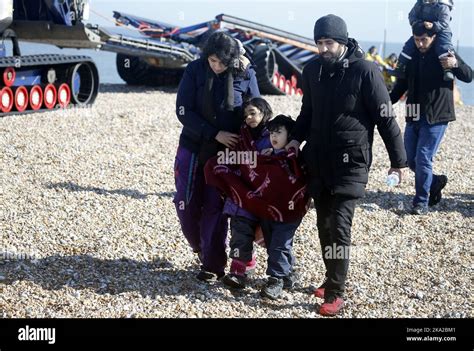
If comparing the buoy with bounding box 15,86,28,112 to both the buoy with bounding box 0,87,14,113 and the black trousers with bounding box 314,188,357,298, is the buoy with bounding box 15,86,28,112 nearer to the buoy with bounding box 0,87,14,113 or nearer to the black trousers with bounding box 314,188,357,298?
the buoy with bounding box 0,87,14,113

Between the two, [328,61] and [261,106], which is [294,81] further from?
[328,61]

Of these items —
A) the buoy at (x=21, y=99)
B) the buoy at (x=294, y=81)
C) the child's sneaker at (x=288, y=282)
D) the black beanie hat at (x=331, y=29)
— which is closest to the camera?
the black beanie hat at (x=331, y=29)

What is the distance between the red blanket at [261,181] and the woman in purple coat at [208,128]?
0.12 meters

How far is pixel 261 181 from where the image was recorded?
214 inches

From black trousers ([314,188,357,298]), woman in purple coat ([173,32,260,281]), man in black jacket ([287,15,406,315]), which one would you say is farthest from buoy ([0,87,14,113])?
black trousers ([314,188,357,298])

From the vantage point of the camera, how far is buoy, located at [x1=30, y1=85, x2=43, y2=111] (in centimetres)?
1271

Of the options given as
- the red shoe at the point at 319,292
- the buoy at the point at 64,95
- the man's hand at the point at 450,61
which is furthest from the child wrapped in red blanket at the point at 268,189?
the buoy at the point at 64,95

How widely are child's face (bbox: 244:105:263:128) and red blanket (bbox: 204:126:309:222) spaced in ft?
0.31

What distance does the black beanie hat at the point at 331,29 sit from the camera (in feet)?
16.4

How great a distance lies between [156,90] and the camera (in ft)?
57.7

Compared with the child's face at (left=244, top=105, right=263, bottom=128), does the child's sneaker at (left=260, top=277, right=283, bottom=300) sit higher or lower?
lower

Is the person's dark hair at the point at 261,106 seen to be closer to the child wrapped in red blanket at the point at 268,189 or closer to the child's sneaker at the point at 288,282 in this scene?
the child wrapped in red blanket at the point at 268,189

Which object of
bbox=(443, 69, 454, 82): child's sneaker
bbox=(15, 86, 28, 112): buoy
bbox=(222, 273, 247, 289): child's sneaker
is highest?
bbox=(443, 69, 454, 82): child's sneaker

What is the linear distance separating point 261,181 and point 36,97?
8175 millimetres
